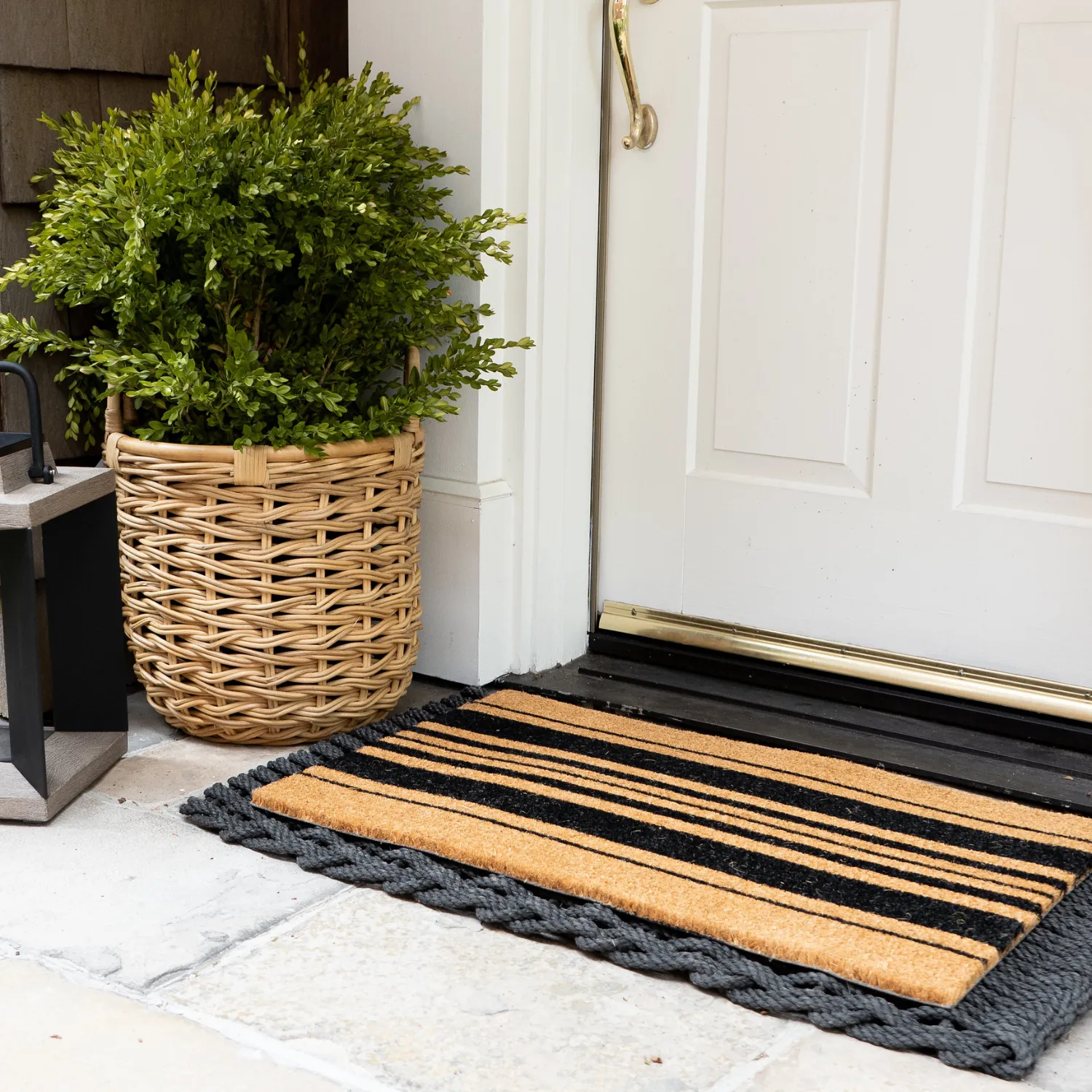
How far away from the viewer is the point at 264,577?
1.76m

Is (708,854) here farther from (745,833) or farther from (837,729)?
(837,729)

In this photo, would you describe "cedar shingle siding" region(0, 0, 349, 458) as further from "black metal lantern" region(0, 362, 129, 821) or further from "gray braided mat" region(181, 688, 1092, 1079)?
"gray braided mat" region(181, 688, 1092, 1079)

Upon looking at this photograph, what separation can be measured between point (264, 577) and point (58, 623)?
0.88 feet

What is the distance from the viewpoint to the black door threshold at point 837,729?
178 cm

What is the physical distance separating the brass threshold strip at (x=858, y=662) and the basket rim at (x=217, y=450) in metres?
0.59

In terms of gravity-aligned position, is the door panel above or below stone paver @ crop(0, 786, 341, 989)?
above

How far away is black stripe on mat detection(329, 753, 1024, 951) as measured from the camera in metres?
1.41

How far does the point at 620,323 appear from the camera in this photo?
7.05 ft

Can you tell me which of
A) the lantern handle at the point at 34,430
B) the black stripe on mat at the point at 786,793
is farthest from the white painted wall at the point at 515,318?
the lantern handle at the point at 34,430

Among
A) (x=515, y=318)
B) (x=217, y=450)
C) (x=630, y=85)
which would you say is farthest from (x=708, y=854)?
(x=630, y=85)

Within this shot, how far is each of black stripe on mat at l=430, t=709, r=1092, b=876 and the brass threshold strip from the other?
1.06 feet

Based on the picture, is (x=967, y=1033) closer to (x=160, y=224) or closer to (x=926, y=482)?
(x=926, y=482)

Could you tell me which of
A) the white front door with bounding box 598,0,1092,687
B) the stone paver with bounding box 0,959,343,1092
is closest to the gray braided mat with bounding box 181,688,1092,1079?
the stone paver with bounding box 0,959,343,1092

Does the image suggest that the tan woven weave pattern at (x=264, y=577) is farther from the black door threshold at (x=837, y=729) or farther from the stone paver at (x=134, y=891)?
the black door threshold at (x=837, y=729)
